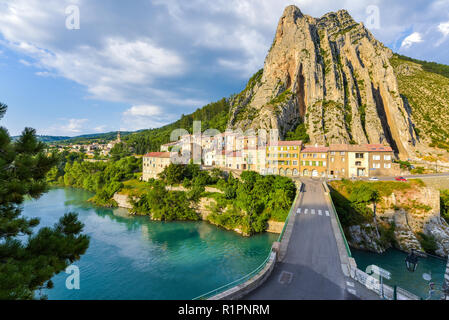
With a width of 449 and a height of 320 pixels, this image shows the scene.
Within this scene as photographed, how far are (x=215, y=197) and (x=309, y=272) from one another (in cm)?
2329

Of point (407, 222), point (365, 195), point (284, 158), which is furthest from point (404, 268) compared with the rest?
point (284, 158)

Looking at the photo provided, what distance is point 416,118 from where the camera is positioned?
5678 cm

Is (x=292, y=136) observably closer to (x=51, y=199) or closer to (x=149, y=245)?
(x=149, y=245)

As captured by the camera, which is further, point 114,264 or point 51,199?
point 51,199

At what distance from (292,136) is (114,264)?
167 feet

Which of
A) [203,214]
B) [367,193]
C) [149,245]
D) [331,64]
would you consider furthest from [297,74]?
[149,245]

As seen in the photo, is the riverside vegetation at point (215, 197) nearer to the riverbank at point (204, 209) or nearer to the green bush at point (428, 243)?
the riverbank at point (204, 209)

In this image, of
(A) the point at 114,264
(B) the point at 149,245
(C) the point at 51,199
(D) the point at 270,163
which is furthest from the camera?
(C) the point at 51,199

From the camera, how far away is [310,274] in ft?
28.2

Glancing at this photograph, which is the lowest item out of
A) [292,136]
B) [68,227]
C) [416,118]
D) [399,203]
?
[399,203]

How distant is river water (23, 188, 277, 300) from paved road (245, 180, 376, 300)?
305 inches

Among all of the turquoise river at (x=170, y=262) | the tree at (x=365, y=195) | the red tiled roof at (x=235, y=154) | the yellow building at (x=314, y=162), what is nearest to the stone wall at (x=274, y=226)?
the turquoise river at (x=170, y=262)

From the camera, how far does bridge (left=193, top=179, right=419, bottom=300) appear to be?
23.1 feet

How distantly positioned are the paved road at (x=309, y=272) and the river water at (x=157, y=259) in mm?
7735
